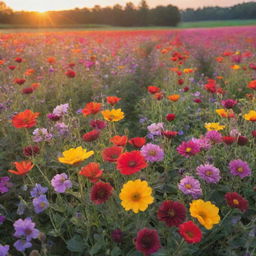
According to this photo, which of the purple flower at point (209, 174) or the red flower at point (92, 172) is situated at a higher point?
the red flower at point (92, 172)

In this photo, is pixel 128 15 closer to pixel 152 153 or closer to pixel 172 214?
pixel 152 153

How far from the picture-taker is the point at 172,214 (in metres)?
1.22

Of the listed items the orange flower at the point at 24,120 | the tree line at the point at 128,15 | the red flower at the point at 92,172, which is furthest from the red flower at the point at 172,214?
the tree line at the point at 128,15

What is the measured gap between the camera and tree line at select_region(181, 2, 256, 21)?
152ft

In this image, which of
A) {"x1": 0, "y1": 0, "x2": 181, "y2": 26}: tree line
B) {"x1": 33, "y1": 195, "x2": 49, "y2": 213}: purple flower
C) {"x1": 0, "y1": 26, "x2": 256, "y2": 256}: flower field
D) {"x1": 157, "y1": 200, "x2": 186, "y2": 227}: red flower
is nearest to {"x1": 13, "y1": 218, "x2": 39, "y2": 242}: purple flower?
{"x1": 0, "y1": 26, "x2": 256, "y2": 256}: flower field

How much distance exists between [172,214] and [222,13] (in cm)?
5544

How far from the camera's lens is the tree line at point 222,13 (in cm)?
4641

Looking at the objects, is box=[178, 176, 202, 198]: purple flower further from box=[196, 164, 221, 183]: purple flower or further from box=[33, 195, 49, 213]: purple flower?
box=[33, 195, 49, 213]: purple flower

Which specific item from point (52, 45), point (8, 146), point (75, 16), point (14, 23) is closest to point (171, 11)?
point (75, 16)

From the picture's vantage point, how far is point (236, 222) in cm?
155

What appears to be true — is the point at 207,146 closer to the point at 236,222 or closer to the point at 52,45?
the point at 236,222

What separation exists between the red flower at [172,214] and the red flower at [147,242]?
3.6 inches

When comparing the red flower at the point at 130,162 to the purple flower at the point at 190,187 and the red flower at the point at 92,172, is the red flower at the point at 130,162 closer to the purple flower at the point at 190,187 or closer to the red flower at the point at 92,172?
the red flower at the point at 92,172

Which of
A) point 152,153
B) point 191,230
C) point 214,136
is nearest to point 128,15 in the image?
point 214,136
